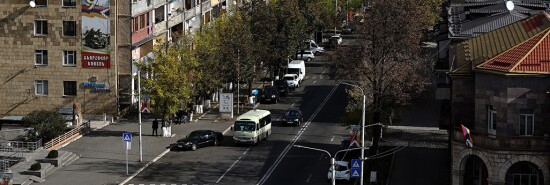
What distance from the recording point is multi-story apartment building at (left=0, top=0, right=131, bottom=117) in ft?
348

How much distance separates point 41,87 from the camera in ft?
354

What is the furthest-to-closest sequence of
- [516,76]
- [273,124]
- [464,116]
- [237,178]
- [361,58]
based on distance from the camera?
[273,124]
[361,58]
[237,178]
[464,116]
[516,76]

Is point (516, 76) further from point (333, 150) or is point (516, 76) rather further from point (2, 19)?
point (2, 19)

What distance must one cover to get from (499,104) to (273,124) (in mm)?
40424

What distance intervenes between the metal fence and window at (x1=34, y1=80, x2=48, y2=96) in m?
9.06

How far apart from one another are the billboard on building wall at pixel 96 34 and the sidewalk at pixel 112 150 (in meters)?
6.58

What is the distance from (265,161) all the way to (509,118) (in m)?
25.8

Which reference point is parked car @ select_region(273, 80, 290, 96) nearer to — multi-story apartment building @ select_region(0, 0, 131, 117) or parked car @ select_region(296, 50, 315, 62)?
multi-story apartment building @ select_region(0, 0, 131, 117)

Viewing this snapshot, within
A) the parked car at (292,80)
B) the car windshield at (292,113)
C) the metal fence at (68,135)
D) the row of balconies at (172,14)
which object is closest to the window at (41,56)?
the row of balconies at (172,14)

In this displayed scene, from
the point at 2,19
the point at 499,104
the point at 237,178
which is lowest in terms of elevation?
the point at 237,178

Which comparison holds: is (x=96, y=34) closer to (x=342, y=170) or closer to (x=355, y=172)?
(x=342, y=170)

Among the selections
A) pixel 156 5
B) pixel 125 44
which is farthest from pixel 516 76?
pixel 156 5

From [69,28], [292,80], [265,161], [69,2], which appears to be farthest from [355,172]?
[292,80]

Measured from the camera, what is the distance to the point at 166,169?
8581cm
